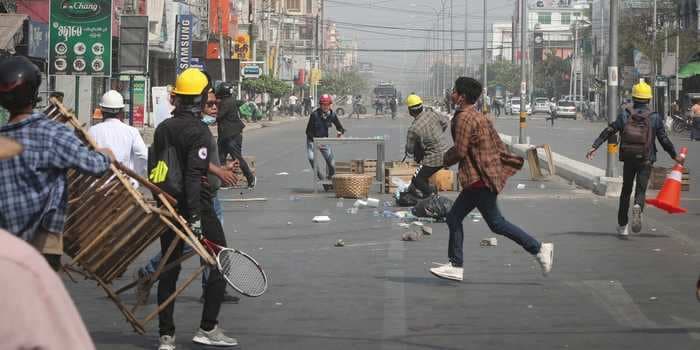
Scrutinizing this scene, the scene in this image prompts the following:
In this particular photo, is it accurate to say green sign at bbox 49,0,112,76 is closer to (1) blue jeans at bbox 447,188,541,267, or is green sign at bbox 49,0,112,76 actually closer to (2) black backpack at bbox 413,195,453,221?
(2) black backpack at bbox 413,195,453,221

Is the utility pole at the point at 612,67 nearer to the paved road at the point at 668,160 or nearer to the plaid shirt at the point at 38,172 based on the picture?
the paved road at the point at 668,160

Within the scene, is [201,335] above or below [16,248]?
below

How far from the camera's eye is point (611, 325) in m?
Answer: 8.55

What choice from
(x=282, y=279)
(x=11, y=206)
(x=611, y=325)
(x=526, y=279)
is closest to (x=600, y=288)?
(x=526, y=279)

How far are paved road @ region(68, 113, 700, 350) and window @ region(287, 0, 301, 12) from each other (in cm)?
16427

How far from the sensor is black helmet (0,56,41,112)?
5.21 metres

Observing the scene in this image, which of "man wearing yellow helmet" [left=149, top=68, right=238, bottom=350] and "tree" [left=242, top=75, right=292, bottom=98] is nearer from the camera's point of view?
"man wearing yellow helmet" [left=149, top=68, right=238, bottom=350]

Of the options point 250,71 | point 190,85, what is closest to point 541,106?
point 250,71

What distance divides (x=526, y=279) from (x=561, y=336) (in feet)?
9.07

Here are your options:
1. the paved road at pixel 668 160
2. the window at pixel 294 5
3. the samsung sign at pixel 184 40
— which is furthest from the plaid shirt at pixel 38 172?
the window at pixel 294 5

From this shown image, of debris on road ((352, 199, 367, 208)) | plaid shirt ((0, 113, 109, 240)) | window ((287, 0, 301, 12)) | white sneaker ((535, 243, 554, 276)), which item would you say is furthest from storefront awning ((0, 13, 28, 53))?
window ((287, 0, 301, 12))

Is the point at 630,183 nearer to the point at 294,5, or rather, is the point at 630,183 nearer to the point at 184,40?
the point at 184,40

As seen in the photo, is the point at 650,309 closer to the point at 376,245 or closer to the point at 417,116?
the point at 376,245

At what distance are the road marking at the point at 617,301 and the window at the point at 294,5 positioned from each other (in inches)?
6691
